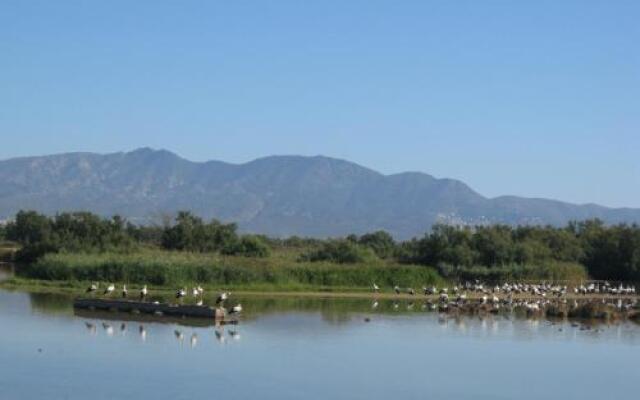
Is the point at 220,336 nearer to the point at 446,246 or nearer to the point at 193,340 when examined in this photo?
the point at 193,340

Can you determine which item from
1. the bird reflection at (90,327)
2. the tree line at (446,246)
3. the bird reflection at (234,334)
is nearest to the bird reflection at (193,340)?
the bird reflection at (234,334)

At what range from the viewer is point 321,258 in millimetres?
78875

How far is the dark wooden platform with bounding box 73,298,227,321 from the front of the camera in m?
46.3

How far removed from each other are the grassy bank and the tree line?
16.4 feet

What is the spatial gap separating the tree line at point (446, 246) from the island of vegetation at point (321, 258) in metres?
0.07

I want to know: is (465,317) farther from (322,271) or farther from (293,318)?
(322,271)

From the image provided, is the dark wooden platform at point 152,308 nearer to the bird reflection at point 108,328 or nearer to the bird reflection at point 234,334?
the bird reflection at point 234,334

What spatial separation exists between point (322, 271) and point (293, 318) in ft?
68.6

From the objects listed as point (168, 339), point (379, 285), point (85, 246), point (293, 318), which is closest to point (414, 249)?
point (379, 285)

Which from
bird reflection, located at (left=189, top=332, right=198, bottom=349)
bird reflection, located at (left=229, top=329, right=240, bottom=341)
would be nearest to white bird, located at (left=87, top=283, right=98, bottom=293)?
bird reflection, located at (left=229, top=329, right=240, bottom=341)

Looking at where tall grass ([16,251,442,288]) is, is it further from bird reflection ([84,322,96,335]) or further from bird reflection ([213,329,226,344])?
bird reflection ([213,329,226,344])

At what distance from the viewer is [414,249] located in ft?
275

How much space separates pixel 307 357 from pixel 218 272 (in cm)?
2959

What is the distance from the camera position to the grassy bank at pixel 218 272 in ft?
208
